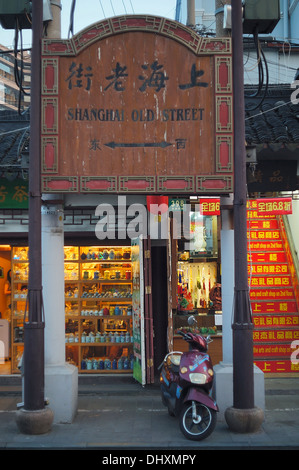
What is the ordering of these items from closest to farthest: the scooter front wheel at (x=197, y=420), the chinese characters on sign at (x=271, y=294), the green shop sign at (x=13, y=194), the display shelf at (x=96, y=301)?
the scooter front wheel at (x=197, y=420) < the green shop sign at (x=13, y=194) < the chinese characters on sign at (x=271, y=294) < the display shelf at (x=96, y=301)

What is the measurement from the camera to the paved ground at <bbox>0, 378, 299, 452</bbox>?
25.7ft

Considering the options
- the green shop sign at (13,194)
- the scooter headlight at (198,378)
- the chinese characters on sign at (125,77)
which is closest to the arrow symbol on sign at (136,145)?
the chinese characters on sign at (125,77)

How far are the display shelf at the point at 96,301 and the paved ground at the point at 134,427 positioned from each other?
100 centimetres

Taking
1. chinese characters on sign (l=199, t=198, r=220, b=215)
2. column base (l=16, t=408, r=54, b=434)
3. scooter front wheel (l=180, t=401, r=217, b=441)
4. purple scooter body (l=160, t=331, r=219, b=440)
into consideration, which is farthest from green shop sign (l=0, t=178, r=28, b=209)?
scooter front wheel (l=180, t=401, r=217, b=441)

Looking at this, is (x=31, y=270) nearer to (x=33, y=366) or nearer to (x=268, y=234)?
→ (x=33, y=366)

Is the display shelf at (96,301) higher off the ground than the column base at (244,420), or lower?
higher

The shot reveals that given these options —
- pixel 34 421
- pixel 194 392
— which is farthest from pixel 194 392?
pixel 34 421

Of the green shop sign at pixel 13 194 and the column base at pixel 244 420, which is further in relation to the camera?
the green shop sign at pixel 13 194

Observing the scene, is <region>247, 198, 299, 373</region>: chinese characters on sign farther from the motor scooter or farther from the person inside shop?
the motor scooter

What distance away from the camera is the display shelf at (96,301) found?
478 inches

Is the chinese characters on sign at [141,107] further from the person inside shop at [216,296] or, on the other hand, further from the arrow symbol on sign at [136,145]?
the person inside shop at [216,296]

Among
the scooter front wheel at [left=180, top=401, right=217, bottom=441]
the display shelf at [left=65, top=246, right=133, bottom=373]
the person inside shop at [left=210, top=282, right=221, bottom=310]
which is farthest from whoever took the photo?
the person inside shop at [left=210, top=282, right=221, bottom=310]

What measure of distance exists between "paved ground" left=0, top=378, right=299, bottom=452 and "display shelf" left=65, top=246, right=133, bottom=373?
1001 millimetres

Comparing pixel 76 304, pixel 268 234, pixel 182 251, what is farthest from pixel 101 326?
pixel 268 234
